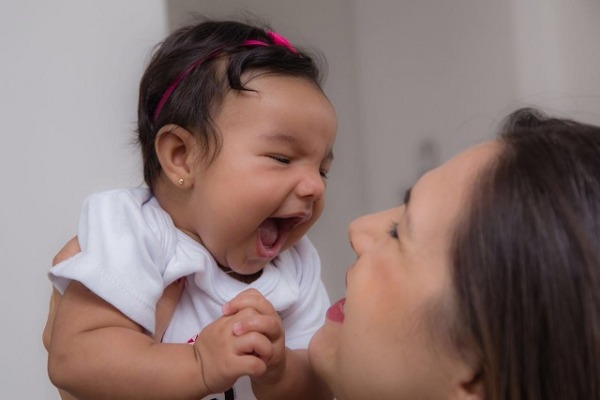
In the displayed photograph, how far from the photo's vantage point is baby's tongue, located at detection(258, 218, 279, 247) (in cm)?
83

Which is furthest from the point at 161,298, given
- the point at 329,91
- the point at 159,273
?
the point at 329,91

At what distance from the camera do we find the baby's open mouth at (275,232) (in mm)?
830

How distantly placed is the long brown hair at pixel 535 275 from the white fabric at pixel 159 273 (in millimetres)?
344

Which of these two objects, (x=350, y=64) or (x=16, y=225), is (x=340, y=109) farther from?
(x=16, y=225)

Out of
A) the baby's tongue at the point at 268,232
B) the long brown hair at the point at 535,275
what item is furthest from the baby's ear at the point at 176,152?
the long brown hair at the point at 535,275

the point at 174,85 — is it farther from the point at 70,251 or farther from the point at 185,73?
the point at 70,251

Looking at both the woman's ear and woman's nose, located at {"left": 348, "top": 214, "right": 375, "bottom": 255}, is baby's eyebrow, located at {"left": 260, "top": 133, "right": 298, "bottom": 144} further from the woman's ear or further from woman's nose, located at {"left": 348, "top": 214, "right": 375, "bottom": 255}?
the woman's ear

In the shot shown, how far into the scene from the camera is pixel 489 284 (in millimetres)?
522

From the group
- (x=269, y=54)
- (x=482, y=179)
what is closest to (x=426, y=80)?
(x=269, y=54)

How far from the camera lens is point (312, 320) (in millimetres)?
893

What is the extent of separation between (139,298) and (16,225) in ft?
1.18

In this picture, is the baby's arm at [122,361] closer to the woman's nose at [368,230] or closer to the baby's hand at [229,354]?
the baby's hand at [229,354]

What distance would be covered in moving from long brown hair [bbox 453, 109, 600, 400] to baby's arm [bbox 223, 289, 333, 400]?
21cm

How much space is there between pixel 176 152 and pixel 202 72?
11 centimetres
